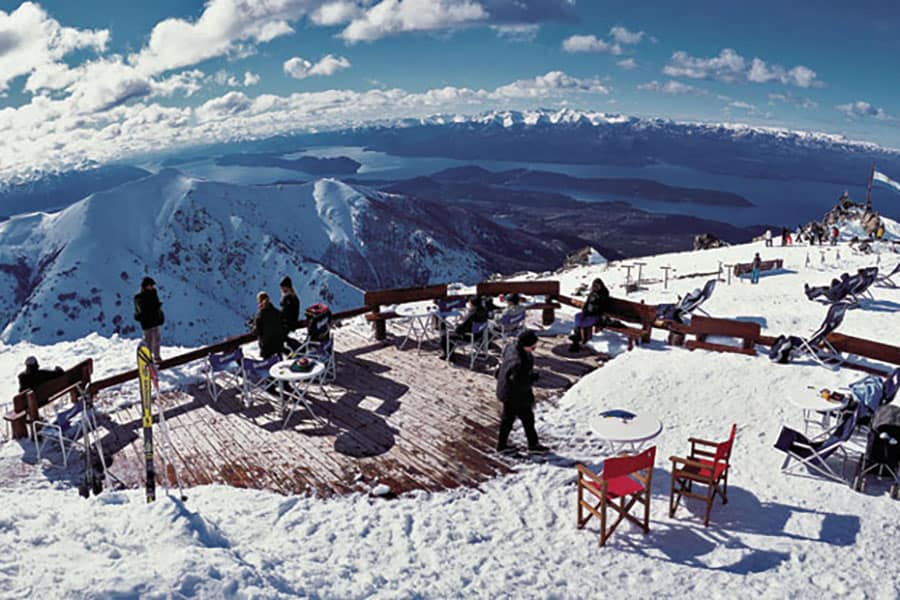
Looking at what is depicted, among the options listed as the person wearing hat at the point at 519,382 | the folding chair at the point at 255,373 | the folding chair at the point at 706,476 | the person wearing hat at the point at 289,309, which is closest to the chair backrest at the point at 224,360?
the folding chair at the point at 255,373

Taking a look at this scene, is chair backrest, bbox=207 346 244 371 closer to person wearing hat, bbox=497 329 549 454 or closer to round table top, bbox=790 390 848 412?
person wearing hat, bbox=497 329 549 454

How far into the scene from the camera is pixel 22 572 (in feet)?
13.6

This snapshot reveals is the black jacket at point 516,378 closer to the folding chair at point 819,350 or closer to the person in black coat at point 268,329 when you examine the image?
the person in black coat at point 268,329

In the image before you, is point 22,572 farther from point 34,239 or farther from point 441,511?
point 34,239

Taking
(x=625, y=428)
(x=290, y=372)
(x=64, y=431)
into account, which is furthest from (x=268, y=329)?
(x=625, y=428)

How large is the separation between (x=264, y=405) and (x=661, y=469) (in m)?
6.73

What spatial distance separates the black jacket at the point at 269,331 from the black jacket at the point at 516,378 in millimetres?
4660

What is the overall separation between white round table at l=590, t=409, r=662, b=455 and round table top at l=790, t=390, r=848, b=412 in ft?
7.56

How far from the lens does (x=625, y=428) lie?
7.27 metres

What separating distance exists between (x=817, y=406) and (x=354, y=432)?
684 cm

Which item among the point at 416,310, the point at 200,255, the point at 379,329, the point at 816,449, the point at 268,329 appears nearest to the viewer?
the point at 816,449

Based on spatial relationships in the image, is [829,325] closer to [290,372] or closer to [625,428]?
[625,428]

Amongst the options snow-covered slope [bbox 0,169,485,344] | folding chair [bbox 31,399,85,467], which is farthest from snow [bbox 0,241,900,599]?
snow-covered slope [bbox 0,169,485,344]

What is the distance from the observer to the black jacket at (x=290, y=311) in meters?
11.4
